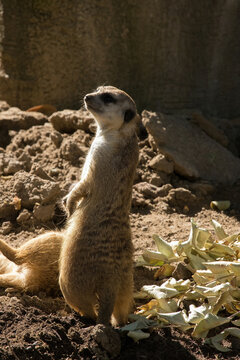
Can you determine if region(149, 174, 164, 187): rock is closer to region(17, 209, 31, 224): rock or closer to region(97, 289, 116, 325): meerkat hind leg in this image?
region(17, 209, 31, 224): rock

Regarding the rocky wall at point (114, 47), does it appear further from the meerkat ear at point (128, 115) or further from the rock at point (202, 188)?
the meerkat ear at point (128, 115)

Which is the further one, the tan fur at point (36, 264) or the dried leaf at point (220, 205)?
the dried leaf at point (220, 205)

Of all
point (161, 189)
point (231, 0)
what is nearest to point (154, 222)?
point (161, 189)

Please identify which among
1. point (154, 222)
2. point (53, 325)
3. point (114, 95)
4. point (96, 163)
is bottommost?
point (154, 222)

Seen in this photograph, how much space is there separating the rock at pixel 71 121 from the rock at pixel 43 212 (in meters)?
1.03

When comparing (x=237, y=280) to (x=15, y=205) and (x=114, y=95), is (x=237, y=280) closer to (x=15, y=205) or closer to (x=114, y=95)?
(x=114, y=95)

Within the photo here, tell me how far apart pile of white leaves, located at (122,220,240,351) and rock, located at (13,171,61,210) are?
2.43 ft

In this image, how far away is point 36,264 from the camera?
285cm

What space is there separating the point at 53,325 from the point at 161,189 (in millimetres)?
1858

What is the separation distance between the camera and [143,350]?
2.28 meters

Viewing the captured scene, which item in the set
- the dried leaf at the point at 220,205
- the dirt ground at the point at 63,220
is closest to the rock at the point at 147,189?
the dirt ground at the point at 63,220

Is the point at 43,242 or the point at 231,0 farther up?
the point at 231,0

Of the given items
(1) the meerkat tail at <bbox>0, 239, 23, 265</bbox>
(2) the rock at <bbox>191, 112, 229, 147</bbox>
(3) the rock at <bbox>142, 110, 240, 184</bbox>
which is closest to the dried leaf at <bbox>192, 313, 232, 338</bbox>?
(1) the meerkat tail at <bbox>0, 239, 23, 265</bbox>

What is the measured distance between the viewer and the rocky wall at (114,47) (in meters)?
4.60
